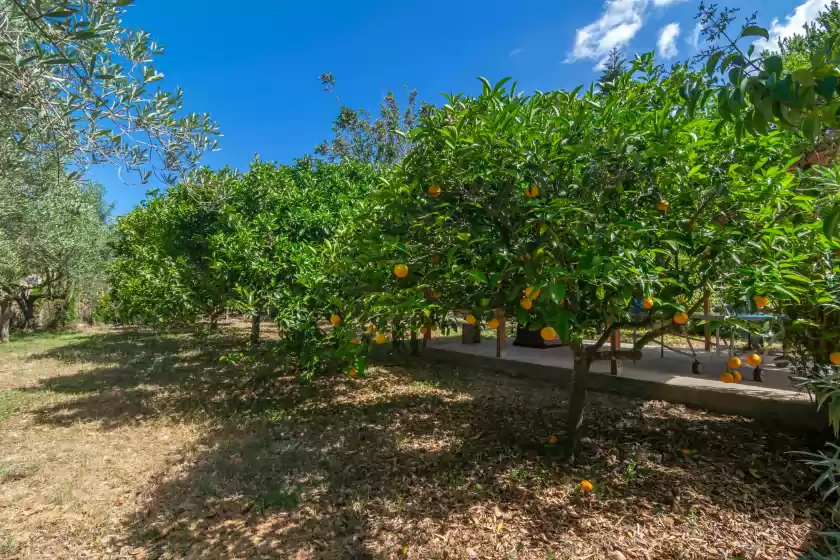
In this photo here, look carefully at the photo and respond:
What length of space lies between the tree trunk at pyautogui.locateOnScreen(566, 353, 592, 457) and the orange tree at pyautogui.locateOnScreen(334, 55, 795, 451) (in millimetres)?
881

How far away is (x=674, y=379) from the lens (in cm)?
586

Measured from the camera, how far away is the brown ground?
2904 mm

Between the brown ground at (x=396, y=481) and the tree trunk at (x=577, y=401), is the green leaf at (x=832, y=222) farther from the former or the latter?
the tree trunk at (x=577, y=401)

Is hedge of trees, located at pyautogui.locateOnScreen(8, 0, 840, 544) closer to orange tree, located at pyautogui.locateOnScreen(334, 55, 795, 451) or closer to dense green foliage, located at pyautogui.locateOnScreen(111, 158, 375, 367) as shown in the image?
orange tree, located at pyautogui.locateOnScreen(334, 55, 795, 451)

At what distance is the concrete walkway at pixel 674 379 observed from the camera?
4.58m

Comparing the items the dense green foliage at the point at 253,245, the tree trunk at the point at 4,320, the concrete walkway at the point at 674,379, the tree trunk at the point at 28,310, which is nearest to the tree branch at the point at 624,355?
the concrete walkway at the point at 674,379

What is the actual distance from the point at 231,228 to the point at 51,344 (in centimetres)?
1142

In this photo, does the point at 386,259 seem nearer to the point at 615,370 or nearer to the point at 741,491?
the point at 741,491

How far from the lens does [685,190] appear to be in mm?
2762

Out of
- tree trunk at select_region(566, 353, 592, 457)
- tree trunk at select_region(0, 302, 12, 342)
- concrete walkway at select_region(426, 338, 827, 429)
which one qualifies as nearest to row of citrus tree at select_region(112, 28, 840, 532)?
tree trunk at select_region(566, 353, 592, 457)

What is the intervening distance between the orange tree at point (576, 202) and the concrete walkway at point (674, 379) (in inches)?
96.7

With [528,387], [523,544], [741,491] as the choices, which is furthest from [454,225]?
[528,387]

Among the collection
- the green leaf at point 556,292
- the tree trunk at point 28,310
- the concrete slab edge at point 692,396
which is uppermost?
the green leaf at point 556,292

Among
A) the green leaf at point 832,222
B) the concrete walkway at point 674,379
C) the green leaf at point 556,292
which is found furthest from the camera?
the concrete walkway at point 674,379
